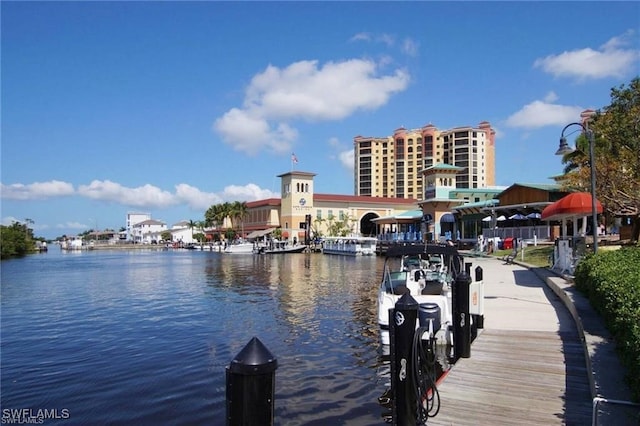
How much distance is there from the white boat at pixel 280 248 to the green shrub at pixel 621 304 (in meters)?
72.7

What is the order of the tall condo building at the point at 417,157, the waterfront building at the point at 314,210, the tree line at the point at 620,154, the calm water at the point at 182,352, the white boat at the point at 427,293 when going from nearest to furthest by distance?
the calm water at the point at 182,352 → the white boat at the point at 427,293 → the tree line at the point at 620,154 → the waterfront building at the point at 314,210 → the tall condo building at the point at 417,157

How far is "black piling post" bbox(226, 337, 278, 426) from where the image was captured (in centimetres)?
381

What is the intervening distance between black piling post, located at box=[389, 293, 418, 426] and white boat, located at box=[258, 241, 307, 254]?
257 ft

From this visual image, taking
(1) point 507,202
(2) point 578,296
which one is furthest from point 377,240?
(2) point 578,296

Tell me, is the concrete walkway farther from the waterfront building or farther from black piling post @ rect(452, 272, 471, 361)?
the waterfront building

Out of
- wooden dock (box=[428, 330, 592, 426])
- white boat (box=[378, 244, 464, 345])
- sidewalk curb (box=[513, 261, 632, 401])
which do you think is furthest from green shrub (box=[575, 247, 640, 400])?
white boat (box=[378, 244, 464, 345])

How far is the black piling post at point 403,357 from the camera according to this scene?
658 centimetres

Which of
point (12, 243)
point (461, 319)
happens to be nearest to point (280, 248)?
point (12, 243)

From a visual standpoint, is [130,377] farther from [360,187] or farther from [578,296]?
[360,187]

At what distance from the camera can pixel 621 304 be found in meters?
7.65

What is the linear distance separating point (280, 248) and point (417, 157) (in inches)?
3264

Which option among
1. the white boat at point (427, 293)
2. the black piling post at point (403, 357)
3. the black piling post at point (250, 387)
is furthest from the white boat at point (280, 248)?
the black piling post at point (250, 387)

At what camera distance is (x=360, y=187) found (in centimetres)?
16875

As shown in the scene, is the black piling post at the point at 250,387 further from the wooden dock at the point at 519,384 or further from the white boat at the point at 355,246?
the white boat at the point at 355,246
